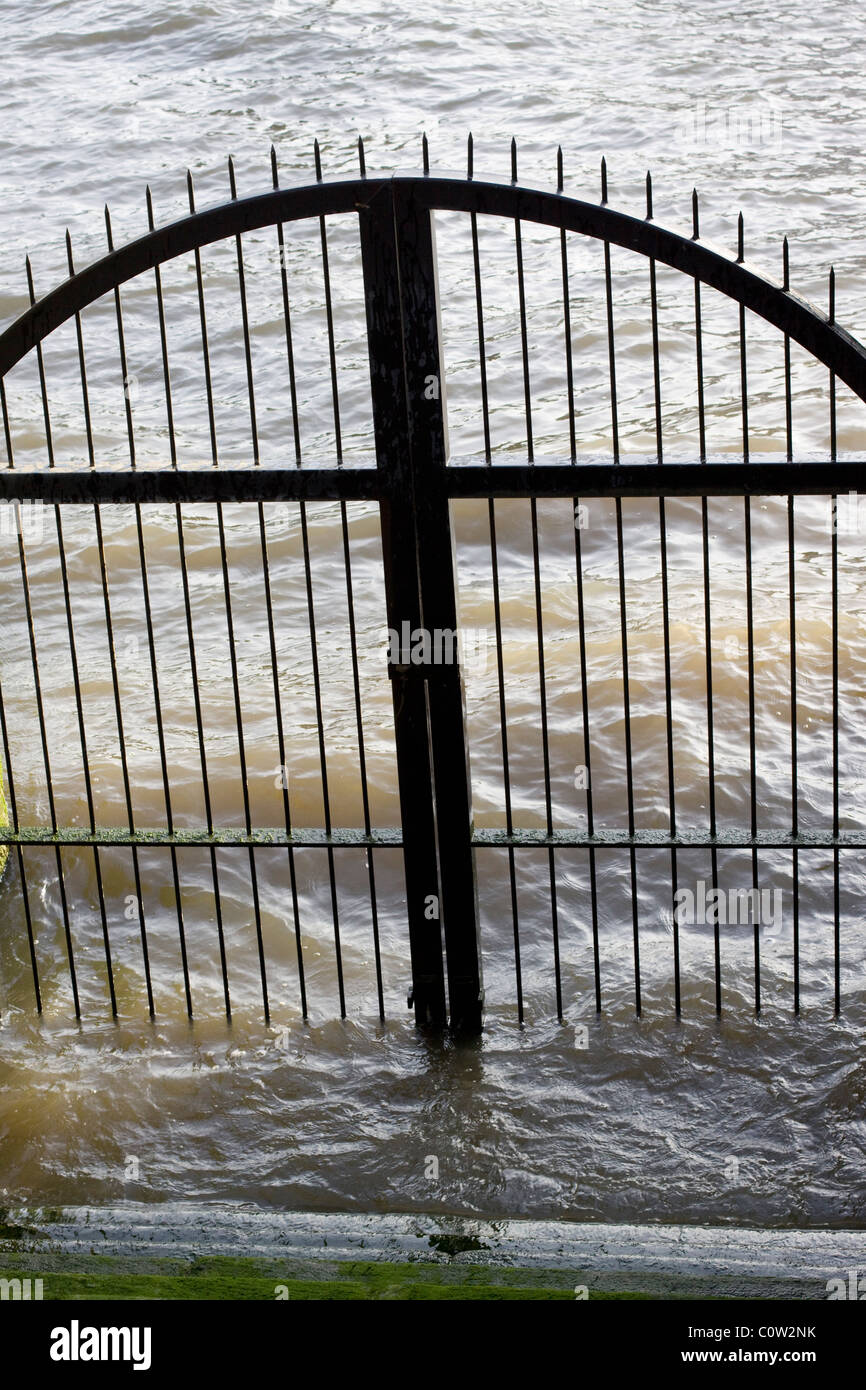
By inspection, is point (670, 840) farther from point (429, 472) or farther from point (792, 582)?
point (429, 472)

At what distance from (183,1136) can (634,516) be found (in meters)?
7.15

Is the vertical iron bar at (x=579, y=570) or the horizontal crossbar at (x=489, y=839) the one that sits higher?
the vertical iron bar at (x=579, y=570)

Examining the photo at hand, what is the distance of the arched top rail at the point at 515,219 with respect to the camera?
471cm

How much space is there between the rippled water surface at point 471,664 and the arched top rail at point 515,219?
0.40 m

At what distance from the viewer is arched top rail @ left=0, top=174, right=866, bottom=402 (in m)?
4.71

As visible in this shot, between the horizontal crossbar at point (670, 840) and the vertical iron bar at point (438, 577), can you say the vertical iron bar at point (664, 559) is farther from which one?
the vertical iron bar at point (438, 577)

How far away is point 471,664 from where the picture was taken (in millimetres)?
10547

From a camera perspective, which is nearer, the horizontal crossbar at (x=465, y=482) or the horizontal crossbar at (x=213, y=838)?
the horizontal crossbar at (x=465, y=482)

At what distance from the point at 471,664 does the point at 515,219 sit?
604cm

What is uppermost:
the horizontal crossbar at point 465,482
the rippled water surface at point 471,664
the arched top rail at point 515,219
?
the arched top rail at point 515,219

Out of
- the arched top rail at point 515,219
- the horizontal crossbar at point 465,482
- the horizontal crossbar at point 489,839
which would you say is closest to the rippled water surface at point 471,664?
the horizontal crossbar at point 465,482

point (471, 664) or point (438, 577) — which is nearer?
point (438, 577)

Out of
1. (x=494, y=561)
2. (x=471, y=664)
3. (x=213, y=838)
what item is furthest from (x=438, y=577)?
(x=471, y=664)
